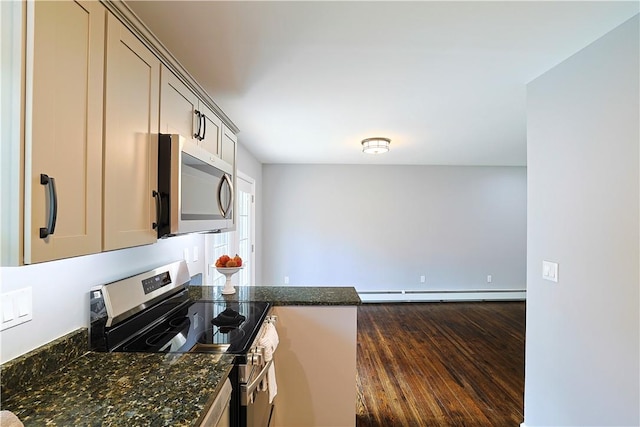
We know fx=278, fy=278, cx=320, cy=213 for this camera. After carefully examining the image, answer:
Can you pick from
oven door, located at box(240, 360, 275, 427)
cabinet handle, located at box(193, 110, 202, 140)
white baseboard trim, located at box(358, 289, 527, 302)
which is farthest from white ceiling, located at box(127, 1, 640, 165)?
white baseboard trim, located at box(358, 289, 527, 302)

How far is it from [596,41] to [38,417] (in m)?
2.63

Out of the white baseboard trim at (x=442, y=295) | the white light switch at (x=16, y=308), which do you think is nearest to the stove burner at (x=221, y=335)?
the white light switch at (x=16, y=308)

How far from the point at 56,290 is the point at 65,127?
2.17 feet

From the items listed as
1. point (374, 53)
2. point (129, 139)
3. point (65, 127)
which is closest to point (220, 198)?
point (129, 139)

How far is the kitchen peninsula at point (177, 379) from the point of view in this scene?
0.80m

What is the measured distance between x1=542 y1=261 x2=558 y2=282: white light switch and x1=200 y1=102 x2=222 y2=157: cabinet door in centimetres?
216

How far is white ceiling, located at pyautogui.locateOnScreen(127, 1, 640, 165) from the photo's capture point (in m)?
1.19

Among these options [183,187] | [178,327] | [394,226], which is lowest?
[178,327]

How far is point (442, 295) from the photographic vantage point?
4.88 m

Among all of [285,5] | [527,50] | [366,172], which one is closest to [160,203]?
[285,5]

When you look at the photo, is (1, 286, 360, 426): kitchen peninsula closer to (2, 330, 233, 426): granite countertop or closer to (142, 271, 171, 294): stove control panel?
(2, 330, 233, 426): granite countertop

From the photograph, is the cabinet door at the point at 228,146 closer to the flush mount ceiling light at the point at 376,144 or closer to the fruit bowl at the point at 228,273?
the fruit bowl at the point at 228,273

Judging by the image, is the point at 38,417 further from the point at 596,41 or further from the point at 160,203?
the point at 596,41

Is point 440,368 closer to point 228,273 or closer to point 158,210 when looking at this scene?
point 228,273
